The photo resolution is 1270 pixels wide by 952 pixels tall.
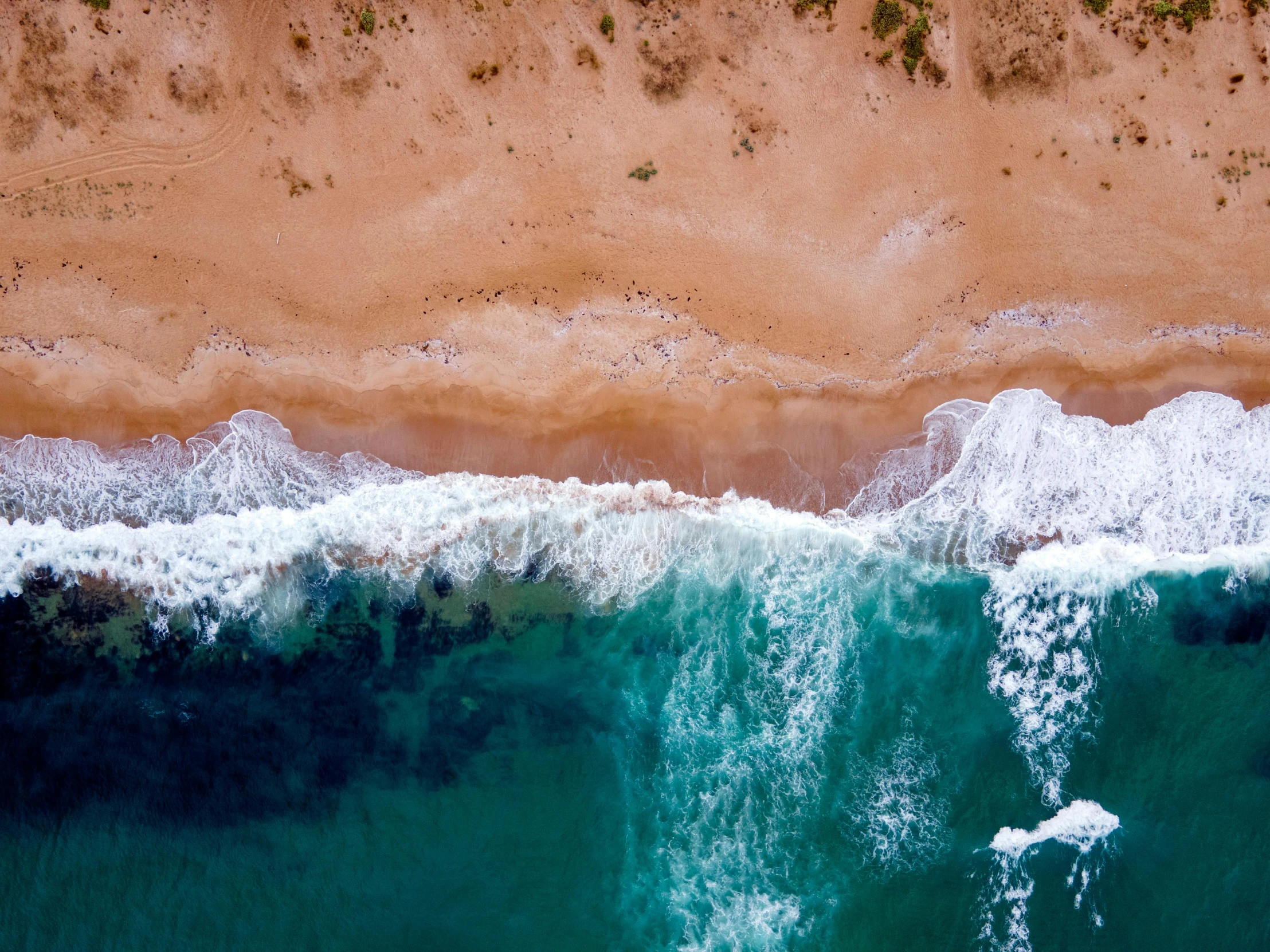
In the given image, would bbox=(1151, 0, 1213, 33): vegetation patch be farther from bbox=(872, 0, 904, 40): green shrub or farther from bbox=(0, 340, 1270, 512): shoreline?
bbox=(0, 340, 1270, 512): shoreline

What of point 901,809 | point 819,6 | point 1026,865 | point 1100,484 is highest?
point 819,6

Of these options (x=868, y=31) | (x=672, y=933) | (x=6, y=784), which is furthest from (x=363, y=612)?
(x=868, y=31)

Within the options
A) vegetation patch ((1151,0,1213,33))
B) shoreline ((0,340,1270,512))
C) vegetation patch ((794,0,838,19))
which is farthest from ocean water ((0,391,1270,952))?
vegetation patch ((794,0,838,19))

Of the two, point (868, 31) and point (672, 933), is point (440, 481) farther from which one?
point (868, 31)

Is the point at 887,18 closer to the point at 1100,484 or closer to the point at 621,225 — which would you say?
the point at 621,225

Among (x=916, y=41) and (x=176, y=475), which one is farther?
(x=916, y=41)

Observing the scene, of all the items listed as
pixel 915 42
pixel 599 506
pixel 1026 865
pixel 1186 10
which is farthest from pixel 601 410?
pixel 1186 10
